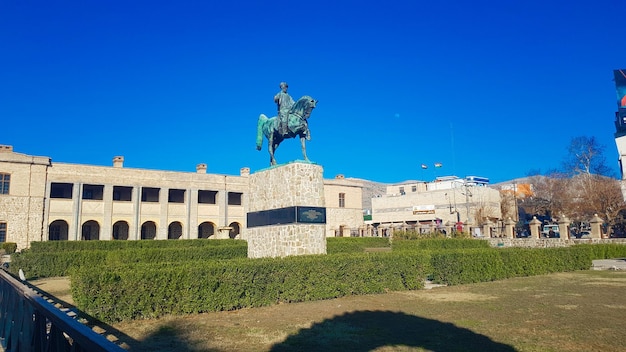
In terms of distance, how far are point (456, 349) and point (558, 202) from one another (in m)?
55.2

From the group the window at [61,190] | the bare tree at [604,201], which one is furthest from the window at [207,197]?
the bare tree at [604,201]

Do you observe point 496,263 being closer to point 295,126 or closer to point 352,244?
point 295,126

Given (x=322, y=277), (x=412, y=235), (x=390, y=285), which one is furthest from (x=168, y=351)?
(x=412, y=235)

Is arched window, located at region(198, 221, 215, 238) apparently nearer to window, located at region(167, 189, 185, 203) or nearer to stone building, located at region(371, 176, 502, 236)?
window, located at region(167, 189, 185, 203)

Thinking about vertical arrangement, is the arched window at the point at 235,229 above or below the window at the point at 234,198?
below

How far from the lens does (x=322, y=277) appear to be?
11.6m

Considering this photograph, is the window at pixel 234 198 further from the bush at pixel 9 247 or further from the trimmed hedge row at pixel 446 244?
the trimmed hedge row at pixel 446 244

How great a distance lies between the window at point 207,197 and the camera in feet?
159

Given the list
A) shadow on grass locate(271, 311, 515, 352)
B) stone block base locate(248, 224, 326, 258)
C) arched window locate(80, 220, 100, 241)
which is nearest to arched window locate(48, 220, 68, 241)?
arched window locate(80, 220, 100, 241)

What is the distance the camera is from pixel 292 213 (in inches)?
575

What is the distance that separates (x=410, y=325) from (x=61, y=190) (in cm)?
4232

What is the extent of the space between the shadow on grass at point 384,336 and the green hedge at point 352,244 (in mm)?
18525

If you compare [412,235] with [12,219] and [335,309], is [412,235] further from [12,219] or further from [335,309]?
[12,219]

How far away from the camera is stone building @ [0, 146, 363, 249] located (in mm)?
36688
